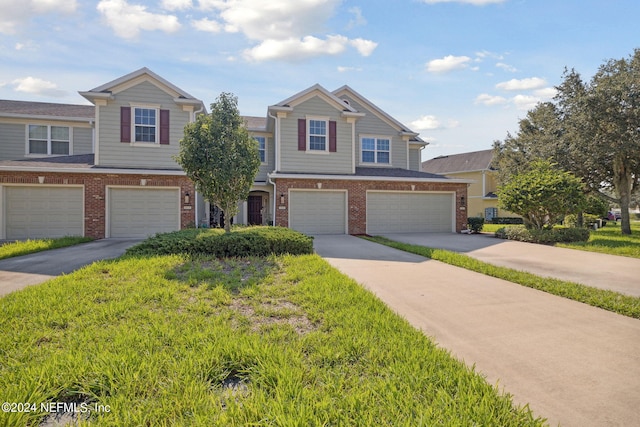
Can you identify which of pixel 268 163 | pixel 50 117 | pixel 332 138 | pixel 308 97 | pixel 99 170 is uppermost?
pixel 308 97

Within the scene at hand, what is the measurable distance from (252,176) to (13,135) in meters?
14.4

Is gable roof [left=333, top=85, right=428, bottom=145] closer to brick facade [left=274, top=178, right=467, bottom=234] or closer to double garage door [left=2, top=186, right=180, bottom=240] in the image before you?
brick facade [left=274, top=178, right=467, bottom=234]

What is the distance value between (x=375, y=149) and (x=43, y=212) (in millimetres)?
15523

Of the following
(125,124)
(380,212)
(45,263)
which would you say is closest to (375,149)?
(380,212)

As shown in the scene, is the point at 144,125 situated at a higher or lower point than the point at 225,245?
higher

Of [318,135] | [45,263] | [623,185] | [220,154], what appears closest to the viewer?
[45,263]

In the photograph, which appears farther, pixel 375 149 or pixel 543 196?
pixel 375 149

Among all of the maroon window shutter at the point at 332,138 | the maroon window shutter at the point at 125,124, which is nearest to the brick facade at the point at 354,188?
the maroon window shutter at the point at 332,138

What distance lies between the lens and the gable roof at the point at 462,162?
31.5 meters

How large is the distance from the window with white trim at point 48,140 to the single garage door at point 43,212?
4181 millimetres

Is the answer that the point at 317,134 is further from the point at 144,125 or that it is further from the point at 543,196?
the point at 543,196

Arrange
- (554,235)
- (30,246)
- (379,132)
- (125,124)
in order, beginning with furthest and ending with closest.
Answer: (379,132), (125,124), (554,235), (30,246)

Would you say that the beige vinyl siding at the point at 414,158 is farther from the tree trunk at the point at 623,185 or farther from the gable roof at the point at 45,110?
the gable roof at the point at 45,110

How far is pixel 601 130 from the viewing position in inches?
598
